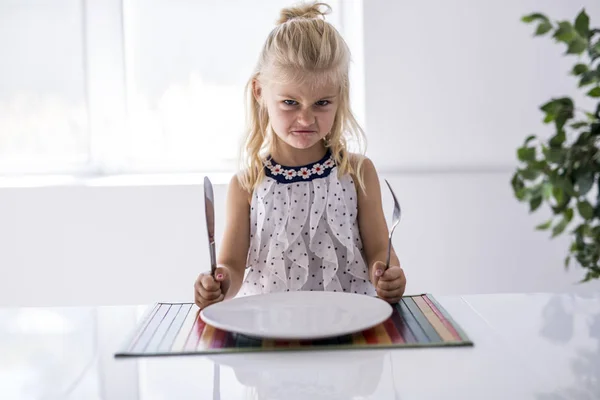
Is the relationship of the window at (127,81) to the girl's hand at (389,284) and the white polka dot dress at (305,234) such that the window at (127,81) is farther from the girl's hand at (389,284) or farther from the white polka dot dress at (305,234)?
the girl's hand at (389,284)

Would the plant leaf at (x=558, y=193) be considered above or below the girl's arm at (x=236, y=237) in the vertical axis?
above

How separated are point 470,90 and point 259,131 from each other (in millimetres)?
1192

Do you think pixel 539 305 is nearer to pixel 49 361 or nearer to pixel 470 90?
pixel 49 361

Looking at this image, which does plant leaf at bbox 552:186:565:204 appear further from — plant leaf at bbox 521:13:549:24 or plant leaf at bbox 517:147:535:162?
Answer: plant leaf at bbox 521:13:549:24

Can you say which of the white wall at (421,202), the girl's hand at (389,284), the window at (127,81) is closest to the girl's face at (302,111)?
the girl's hand at (389,284)

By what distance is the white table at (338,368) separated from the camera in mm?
702

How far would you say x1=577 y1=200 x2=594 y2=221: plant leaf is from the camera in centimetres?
66

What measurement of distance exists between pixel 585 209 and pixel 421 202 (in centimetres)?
186

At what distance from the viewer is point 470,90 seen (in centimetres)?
255

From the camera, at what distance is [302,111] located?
54.2 inches

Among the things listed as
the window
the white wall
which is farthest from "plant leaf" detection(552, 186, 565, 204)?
the window

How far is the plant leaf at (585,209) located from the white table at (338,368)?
0.54ft

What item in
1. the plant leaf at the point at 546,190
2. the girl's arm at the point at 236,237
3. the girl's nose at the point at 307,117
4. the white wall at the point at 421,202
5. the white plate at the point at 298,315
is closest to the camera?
the plant leaf at the point at 546,190

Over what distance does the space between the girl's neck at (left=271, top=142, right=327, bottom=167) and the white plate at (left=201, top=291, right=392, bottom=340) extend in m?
0.56
